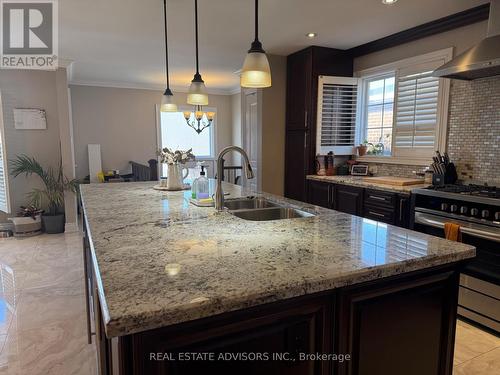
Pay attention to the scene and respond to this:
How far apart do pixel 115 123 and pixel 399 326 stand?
6802 millimetres

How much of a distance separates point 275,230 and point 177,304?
80 centimetres

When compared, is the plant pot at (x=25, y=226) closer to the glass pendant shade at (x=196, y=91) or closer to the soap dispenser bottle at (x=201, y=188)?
the glass pendant shade at (x=196, y=91)

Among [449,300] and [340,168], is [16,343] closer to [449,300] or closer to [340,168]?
[449,300]

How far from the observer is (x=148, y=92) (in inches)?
283

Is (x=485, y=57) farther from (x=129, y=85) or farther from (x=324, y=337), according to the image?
(x=129, y=85)

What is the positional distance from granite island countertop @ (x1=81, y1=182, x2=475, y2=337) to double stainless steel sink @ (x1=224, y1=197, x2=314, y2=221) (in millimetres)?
229

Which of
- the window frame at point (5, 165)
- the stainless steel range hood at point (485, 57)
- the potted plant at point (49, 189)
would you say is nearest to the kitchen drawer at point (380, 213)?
the stainless steel range hood at point (485, 57)

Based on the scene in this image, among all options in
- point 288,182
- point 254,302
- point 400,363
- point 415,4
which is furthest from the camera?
point 288,182

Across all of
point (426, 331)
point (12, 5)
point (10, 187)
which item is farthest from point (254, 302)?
point (10, 187)

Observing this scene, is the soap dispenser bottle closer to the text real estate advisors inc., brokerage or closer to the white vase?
the white vase

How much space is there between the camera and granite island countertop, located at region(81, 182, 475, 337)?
0.87 meters

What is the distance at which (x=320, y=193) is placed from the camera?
409cm

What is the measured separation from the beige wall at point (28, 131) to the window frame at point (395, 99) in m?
4.22

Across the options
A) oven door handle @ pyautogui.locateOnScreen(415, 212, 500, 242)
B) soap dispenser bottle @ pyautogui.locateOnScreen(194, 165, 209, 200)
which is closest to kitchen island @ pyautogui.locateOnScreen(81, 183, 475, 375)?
soap dispenser bottle @ pyautogui.locateOnScreen(194, 165, 209, 200)
